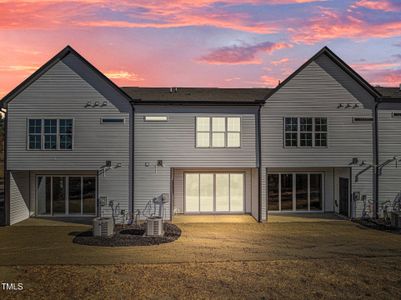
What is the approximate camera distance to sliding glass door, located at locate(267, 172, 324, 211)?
922 inches

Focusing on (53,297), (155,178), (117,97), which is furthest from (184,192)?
(53,297)

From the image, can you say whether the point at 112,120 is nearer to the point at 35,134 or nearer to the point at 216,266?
the point at 35,134

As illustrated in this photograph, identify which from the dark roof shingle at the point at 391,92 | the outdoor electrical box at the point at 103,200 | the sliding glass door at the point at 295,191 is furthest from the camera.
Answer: the sliding glass door at the point at 295,191

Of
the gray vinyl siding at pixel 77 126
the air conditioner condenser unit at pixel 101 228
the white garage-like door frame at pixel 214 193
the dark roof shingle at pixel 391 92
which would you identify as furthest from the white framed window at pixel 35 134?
the dark roof shingle at pixel 391 92

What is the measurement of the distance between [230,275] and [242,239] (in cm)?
510

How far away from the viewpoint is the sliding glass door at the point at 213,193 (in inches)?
924

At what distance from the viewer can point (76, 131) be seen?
810 inches

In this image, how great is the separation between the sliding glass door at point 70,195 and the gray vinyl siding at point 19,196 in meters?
0.67

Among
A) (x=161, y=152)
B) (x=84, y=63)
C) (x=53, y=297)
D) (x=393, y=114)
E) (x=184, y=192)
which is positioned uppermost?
(x=84, y=63)

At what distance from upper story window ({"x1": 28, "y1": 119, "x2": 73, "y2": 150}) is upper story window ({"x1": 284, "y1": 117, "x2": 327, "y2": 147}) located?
12.0 m

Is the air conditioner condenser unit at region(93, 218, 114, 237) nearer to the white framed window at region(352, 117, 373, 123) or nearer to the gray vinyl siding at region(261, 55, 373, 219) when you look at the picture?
the gray vinyl siding at region(261, 55, 373, 219)

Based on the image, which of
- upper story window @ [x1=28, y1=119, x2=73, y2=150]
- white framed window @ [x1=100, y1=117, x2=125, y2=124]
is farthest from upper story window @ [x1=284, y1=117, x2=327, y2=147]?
upper story window @ [x1=28, y1=119, x2=73, y2=150]

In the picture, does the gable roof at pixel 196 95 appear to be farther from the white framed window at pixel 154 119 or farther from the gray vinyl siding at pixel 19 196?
the gray vinyl siding at pixel 19 196

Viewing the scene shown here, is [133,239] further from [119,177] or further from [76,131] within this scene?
[76,131]
